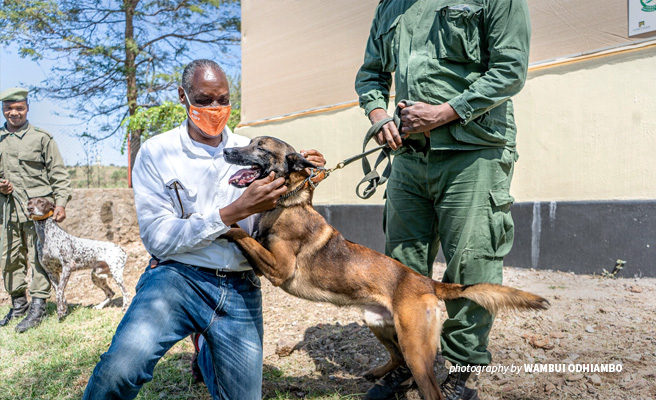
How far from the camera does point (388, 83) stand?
3492mm

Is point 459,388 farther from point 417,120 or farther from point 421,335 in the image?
point 417,120

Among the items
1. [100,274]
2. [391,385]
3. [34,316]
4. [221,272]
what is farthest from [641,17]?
[34,316]

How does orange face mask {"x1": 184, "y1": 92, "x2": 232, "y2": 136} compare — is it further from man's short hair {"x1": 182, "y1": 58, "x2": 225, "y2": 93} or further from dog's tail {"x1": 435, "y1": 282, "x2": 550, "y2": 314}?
dog's tail {"x1": 435, "y1": 282, "x2": 550, "y2": 314}

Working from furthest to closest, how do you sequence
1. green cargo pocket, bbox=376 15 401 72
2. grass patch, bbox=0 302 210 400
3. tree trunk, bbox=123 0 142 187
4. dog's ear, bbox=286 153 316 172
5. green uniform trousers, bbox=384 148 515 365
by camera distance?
1. tree trunk, bbox=123 0 142 187
2. grass patch, bbox=0 302 210 400
3. green cargo pocket, bbox=376 15 401 72
4. dog's ear, bbox=286 153 316 172
5. green uniform trousers, bbox=384 148 515 365

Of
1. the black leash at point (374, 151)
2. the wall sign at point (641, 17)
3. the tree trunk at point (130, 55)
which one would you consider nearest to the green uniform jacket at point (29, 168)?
the black leash at point (374, 151)

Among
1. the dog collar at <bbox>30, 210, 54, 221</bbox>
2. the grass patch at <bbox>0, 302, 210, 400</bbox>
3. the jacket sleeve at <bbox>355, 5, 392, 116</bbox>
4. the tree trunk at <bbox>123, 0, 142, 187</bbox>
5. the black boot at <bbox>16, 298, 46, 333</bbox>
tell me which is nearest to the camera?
the jacket sleeve at <bbox>355, 5, 392, 116</bbox>

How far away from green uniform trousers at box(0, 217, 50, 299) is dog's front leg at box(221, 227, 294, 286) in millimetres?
4121

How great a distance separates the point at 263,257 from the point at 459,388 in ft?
5.05

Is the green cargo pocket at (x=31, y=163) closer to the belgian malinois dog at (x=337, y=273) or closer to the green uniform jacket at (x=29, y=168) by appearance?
the green uniform jacket at (x=29, y=168)

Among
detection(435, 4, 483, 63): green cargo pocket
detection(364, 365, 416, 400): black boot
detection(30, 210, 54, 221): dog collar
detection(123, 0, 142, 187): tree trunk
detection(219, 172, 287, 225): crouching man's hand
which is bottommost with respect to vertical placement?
detection(364, 365, 416, 400): black boot

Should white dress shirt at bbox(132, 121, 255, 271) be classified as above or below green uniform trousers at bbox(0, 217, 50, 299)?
above

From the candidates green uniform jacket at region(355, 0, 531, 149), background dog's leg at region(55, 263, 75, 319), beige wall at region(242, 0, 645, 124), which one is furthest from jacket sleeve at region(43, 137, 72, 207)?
green uniform jacket at region(355, 0, 531, 149)

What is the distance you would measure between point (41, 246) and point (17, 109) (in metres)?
1.69

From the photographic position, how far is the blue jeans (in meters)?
2.21
